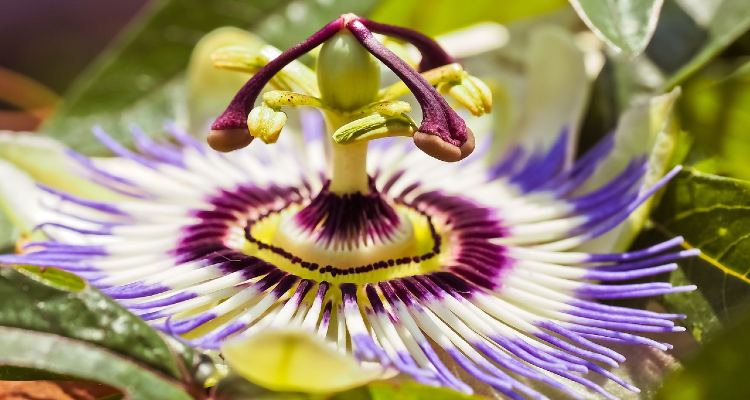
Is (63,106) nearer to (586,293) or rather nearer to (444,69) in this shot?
(444,69)

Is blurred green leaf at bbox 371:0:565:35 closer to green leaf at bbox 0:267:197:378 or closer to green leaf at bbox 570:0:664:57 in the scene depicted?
green leaf at bbox 570:0:664:57

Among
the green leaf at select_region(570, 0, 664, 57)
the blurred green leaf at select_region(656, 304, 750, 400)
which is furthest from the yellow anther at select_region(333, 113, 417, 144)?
the blurred green leaf at select_region(656, 304, 750, 400)

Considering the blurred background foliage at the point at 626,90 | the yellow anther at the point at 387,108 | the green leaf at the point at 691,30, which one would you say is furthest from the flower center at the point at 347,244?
the green leaf at the point at 691,30

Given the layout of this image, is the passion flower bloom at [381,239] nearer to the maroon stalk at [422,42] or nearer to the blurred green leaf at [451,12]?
the maroon stalk at [422,42]

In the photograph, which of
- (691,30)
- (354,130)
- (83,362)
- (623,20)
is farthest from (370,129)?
Result: (691,30)

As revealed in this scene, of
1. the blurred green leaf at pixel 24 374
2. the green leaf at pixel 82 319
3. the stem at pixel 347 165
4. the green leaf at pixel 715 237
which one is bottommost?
the blurred green leaf at pixel 24 374

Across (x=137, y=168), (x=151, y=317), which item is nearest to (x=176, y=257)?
(x=151, y=317)
